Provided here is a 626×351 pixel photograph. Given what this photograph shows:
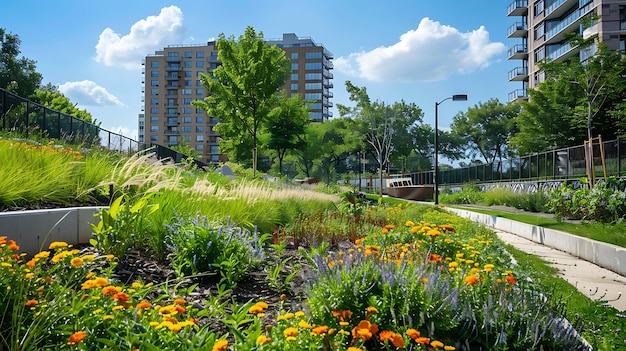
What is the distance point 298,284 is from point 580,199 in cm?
1205

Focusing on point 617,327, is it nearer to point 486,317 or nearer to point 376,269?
point 486,317

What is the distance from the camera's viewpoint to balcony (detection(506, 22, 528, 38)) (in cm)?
6191

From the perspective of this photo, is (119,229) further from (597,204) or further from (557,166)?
(557,166)

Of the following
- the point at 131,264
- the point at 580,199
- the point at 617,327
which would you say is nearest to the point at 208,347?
the point at 131,264

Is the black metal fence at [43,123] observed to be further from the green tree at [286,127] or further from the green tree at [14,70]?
the green tree at [14,70]

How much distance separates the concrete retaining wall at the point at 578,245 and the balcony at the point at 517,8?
56122 mm

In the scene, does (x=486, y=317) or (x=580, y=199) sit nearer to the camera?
(x=486, y=317)

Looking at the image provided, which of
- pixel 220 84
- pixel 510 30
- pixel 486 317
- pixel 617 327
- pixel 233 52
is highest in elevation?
pixel 510 30

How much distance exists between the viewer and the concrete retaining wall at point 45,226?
4.07 metres

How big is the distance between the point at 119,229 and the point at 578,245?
873cm

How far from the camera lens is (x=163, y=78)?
127938mm

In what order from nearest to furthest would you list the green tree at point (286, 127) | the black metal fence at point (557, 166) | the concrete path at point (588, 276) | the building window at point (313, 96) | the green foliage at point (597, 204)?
the concrete path at point (588, 276)
the green foliage at point (597, 204)
the black metal fence at point (557, 166)
the green tree at point (286, 127)
the building window at point (313, 96)

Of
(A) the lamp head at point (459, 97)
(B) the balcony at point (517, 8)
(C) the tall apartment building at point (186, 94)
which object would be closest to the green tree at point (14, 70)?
(A) the lamp head at point (459, 97)

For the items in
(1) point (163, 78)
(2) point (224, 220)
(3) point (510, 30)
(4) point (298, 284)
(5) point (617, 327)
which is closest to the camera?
(5) point (617, 327)
